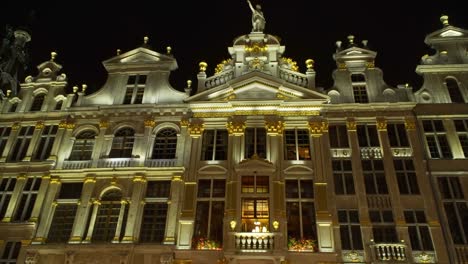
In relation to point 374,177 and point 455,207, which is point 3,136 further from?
point 455,207

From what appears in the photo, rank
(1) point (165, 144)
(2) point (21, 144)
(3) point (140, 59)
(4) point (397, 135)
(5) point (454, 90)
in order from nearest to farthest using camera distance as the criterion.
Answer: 1. (4) point (397, 135)
2. (1) point (165, 144)
3. (5) point (454, 90)
4. (2) point (21, 144)
5. (3) point (140, 59)

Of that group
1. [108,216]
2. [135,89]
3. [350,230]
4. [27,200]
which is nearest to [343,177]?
[350,230]

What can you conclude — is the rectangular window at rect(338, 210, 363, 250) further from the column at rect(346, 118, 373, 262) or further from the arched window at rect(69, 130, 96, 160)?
the arched window at rect(69, 130, 96, 160)

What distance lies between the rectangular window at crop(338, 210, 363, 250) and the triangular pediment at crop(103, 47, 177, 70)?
1517 centimetres

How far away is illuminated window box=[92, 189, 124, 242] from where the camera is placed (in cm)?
2644

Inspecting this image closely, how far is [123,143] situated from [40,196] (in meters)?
5.72

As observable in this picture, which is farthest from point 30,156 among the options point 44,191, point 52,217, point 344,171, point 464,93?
point 464,93

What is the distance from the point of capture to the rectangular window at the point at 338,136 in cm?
2842

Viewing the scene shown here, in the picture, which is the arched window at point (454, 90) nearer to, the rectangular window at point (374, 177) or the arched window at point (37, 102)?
the rectangular window at point (374, 177)

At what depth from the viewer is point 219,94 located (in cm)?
3005

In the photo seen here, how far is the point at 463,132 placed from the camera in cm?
2809

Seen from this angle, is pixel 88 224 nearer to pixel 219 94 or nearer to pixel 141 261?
pixel 141 261

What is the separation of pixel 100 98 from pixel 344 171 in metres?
16.5

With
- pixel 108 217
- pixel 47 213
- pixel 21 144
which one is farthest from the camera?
pixel 21 144
